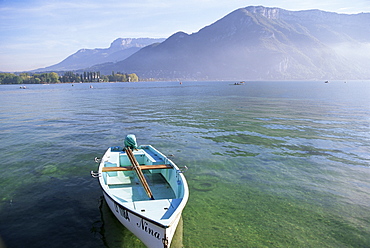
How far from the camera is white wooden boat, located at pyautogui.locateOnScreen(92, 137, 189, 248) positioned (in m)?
8.33

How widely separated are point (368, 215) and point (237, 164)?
8.73m

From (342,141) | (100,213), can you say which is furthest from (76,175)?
(342,141)

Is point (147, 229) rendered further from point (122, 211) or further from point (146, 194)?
point (146, 194)

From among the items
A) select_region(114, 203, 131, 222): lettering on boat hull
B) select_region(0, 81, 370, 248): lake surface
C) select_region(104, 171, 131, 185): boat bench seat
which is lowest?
select_region(0, 81, 370, 248): lake surface

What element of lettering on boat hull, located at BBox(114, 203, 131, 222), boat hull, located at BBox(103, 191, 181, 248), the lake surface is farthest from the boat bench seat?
boat hull, located at BBox(103, 191, 181, 248)

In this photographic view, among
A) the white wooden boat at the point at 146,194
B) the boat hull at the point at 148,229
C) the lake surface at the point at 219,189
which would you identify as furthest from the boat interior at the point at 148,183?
the lake surface at the point at 219,189

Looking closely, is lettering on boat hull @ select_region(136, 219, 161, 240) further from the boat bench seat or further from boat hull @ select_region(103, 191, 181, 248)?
Answer: the boat bench seat

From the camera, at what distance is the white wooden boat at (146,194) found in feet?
27.3

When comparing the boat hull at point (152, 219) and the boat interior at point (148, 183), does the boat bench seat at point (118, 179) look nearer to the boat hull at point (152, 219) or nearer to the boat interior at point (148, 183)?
A: the boat interior at point (148, 183)

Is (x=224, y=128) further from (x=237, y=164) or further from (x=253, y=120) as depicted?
(x=237, y=164)

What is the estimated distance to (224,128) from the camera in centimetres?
3253

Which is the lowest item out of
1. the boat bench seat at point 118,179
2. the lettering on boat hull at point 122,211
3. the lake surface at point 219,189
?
the lake surface at point 219,189

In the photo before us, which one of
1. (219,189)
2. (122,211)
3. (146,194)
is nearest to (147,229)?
(122,211)

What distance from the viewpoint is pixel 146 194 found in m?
12.4
